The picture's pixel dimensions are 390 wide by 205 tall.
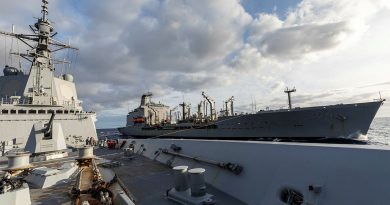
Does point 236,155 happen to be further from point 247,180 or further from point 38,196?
point 38,196

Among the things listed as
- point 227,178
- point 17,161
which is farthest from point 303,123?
point 17,161

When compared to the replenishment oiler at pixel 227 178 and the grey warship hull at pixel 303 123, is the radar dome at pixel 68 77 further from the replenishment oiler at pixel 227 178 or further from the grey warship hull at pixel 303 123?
the replenishment oiler at pixel 227 178

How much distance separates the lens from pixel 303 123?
2130 centimetres

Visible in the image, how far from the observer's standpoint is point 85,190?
192 inches

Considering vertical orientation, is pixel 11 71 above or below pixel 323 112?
above

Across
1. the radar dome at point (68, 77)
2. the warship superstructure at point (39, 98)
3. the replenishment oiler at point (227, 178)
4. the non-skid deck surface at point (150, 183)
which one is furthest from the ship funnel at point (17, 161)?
the radar dome at point (68, 77)

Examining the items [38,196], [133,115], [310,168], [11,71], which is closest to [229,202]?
[310,168]

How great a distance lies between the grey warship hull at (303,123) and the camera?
1925cm

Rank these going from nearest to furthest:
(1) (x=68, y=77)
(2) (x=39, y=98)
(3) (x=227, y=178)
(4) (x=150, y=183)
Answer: (3) (x=227, y=178)
(4) (x=150, y=183)
(2) (x=39, y=98)
(1) (x=68, y=77)

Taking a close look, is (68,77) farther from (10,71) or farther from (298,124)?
(298,124)

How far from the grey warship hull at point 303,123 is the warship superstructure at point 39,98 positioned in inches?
378

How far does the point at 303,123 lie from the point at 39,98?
24725mm

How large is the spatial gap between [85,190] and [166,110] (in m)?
47.6

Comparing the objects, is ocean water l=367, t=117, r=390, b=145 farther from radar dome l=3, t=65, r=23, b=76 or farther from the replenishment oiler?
radar dome l=3, t=65, r=23, b=76
